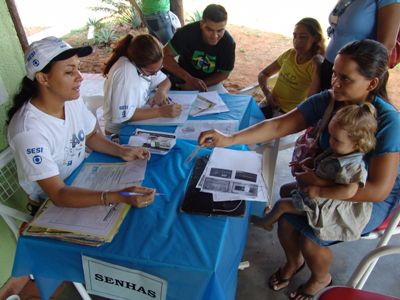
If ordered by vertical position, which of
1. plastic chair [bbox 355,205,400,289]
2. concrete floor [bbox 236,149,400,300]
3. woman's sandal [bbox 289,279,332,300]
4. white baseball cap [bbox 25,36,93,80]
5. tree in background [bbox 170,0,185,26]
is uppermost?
white baseball cap [bbox 25,36,93,80]

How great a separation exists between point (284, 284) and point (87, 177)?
126 cm

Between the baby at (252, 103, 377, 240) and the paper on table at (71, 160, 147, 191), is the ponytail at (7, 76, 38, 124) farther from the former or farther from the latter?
the baby at (252, 103, 377, 240)

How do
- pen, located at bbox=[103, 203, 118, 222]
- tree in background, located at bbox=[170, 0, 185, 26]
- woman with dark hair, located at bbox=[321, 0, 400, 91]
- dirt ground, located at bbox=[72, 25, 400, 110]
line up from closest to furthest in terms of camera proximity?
pen, located at bbox=[103, 203, 118, 222], woman with dark hair, located at bbox=[321, 0, 400, 91], tree in background, located at bbox=[170, 0, 185, 26], dirt ground, located at bbox=[72, 25, 400, 110]

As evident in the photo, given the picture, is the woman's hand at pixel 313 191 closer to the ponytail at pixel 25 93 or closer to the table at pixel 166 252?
the table at pixel 166 252

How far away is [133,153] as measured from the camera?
58.2 inches

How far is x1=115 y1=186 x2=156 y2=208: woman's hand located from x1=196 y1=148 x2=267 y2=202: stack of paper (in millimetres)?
192

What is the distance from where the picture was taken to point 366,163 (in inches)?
52.9

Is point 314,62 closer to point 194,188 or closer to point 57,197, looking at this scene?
point 194,188

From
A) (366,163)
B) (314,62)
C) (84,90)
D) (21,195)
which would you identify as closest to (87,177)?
(21,195)

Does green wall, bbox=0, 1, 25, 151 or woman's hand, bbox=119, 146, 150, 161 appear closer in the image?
woman's hand, bbox=119, 146, 150, 161

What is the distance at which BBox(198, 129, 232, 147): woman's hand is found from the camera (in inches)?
60.2

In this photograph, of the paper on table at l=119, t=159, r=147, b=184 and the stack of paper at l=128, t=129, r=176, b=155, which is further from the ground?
the stack of paper at l=128, t=129, r=176, b=155

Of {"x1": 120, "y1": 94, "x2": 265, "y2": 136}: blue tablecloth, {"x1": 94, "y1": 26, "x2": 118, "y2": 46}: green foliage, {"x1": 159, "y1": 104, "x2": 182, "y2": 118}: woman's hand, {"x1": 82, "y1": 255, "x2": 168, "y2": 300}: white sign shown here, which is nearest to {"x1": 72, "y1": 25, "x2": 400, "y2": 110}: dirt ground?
{"x1": 94, "y1": 26, "x2": 118, "y2": 46}: green foliage

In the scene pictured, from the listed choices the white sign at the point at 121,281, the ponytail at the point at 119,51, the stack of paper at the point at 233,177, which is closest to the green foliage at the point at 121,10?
the ponytail at the point at 119,51
